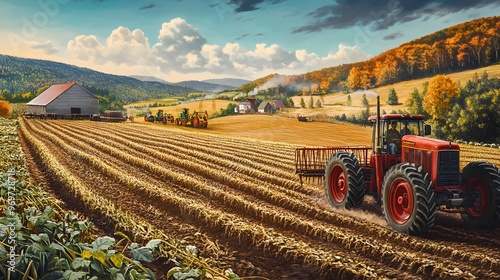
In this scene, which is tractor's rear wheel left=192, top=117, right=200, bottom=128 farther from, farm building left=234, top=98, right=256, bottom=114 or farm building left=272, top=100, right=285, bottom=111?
farm building left=272, top=100, right=285, bottom=111

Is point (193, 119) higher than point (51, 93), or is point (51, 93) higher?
point (51, 93)

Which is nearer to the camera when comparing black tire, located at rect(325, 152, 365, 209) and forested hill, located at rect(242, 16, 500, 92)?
black tire, located at rect(325, 152, 365, 209)

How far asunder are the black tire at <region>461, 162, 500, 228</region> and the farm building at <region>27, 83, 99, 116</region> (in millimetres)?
28263

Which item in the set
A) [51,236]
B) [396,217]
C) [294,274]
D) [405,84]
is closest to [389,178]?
[396,217]

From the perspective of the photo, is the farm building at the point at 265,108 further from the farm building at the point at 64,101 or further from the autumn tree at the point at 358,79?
the farm building at the point at 64,101

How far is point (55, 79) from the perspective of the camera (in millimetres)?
18531

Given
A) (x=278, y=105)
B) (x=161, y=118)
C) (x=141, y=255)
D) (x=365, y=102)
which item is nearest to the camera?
(x=141, y=255)

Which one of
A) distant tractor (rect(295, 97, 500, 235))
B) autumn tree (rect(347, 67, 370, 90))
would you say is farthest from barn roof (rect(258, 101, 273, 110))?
distant tractor (rect(295, 97, 500, 235))

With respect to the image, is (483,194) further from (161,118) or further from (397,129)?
(161,118)

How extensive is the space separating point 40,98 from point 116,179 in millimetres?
21037

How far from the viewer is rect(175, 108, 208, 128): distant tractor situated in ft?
108

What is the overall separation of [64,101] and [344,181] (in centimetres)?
2823

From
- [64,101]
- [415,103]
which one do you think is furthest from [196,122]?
[415,103]

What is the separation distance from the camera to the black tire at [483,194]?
8242 millimetres
